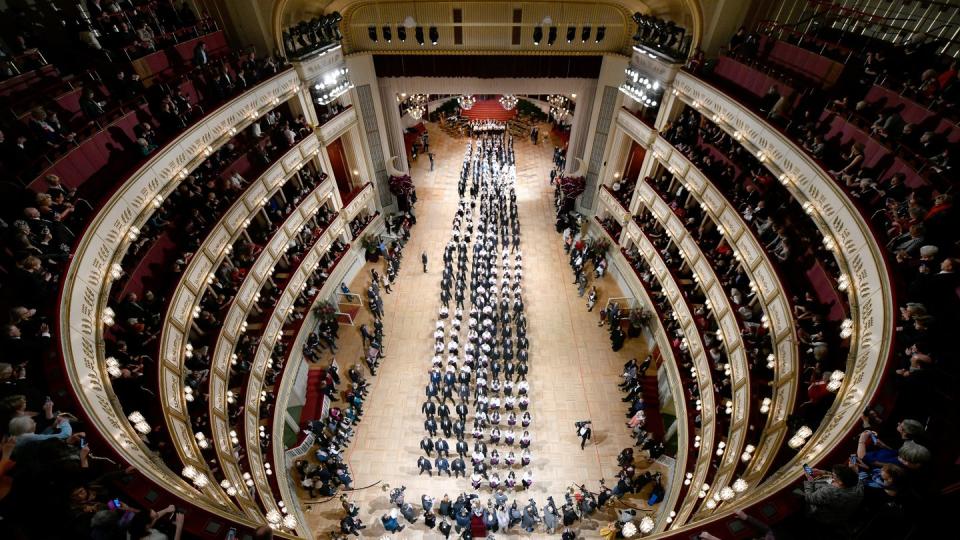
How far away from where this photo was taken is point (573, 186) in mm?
21344

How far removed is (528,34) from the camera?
17328mm

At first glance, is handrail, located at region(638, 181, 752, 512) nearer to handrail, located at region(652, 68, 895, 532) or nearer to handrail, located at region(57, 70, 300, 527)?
handrail, located at region(652, 68, 895, 532)

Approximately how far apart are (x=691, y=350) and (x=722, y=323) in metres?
1.75

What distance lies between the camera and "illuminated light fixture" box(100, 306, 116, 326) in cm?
789

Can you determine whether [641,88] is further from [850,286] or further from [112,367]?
[112,367]

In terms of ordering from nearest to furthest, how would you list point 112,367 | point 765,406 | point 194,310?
point 112,367 < point 765,406 < point 194,310

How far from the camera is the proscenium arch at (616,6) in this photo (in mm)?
14305

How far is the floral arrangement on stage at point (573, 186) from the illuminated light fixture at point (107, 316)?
18.3 meters

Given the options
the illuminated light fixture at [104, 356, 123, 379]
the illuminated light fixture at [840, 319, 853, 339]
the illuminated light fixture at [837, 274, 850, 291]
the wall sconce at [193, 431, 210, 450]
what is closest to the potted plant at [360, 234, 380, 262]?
the wall sconce at [193, 431, 210, 450]

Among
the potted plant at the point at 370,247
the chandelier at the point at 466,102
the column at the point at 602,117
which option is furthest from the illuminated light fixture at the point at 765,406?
the chandelier at the point at 466,102

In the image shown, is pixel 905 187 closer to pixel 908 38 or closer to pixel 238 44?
pixel 908 38

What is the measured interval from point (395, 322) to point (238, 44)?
11779 millimetres

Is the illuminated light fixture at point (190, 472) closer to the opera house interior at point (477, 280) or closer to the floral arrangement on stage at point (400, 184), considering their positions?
the opera house interior at point (477, 280)

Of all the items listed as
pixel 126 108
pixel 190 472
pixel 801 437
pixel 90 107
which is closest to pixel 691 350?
pixel 801 437
